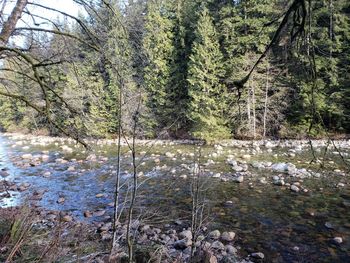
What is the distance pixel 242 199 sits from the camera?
7.34 meters

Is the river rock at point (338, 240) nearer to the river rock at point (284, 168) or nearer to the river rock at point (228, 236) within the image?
the river rock at point (228, 236)

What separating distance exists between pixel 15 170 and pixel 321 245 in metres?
10.8

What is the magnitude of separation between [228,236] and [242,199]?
2.09 meters

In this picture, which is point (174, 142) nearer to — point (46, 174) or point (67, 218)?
point (46, 174)

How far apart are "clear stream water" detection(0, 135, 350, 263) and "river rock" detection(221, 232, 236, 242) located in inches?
4.0

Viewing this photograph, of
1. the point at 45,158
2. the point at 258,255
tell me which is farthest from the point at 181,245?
the point at 45,158

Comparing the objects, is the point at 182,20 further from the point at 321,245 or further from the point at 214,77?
the point at 321,245

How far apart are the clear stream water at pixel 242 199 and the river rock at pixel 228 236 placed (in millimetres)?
101

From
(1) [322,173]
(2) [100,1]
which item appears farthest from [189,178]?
(2) [100,1]

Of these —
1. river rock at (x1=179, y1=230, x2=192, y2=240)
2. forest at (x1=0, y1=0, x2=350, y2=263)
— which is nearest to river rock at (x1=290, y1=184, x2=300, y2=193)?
forest at (x1=0, y1=0, x2=350, y2=263)

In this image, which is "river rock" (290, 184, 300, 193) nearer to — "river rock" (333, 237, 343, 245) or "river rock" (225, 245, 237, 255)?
"river rock" (333, 237, 343, 245)

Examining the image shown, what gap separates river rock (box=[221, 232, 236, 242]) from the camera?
17.5ft

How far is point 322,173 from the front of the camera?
9031mm

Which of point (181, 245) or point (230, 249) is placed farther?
point (181, 245)
